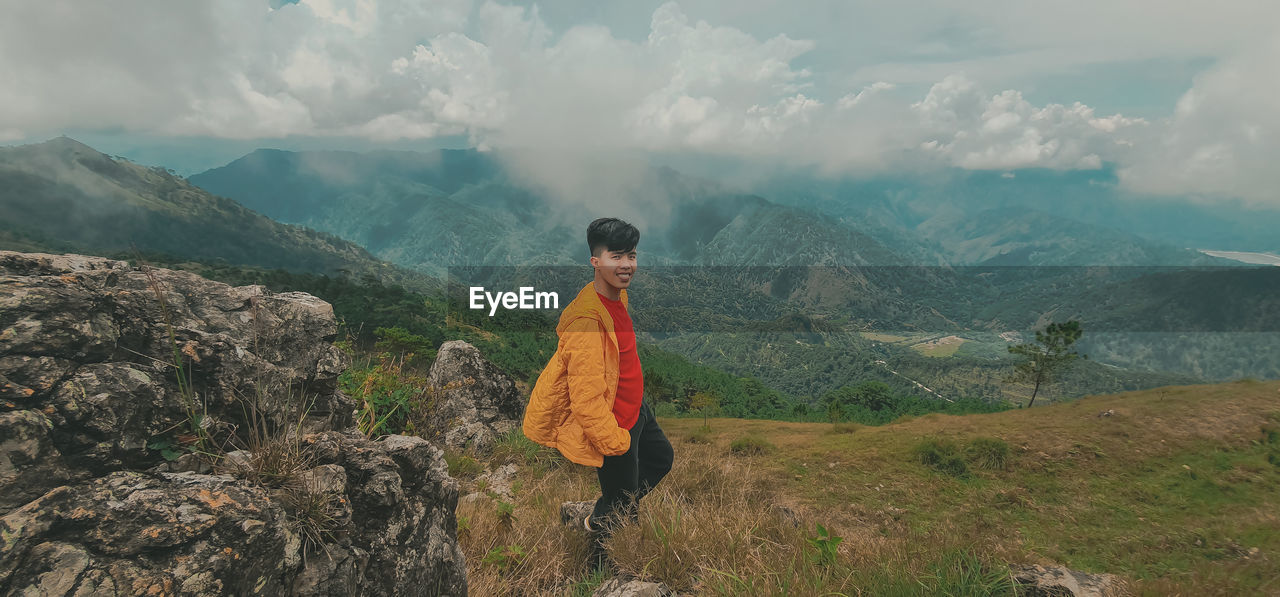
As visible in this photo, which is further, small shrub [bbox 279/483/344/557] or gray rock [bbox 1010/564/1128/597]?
gray rock [bbox 1010/564/1128/597]

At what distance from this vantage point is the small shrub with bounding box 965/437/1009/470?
7461 mm

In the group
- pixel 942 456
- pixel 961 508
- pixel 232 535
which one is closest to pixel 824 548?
pixel 232 535

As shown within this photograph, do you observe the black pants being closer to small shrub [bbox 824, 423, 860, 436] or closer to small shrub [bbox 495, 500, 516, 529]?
small shrub [bbox 495, 500, 516, 529]

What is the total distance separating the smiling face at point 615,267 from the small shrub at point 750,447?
5.69 meters

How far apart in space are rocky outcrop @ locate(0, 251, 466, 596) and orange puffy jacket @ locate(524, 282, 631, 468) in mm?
894

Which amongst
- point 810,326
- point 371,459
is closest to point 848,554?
point 371,459

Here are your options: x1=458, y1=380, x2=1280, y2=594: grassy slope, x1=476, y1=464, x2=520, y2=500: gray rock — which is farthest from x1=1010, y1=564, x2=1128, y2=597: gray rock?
x1=476, y1=464, x2=520, y2=500: gray rock

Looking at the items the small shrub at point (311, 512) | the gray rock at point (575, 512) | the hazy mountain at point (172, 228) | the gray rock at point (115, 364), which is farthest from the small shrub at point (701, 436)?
the hazy mountain at point (172, 228)

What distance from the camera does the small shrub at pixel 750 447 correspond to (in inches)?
355

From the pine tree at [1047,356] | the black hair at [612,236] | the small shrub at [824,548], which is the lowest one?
the pine tree at [1047,356]

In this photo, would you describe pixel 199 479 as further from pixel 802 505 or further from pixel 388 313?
→ pixel 388 313

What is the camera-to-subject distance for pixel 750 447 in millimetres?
9156

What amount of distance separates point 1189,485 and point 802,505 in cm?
481

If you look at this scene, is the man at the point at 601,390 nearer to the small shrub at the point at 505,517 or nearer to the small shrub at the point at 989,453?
the small shrub at the point at 505,517
